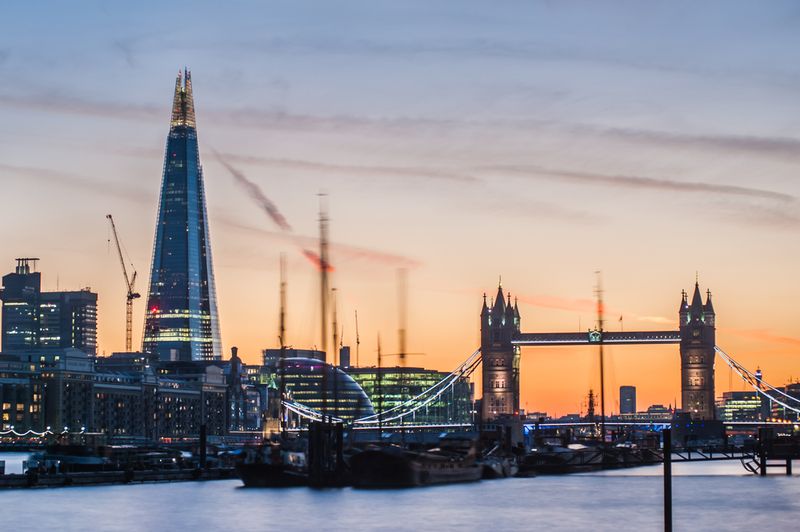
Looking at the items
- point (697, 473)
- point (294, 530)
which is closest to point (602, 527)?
point (294, 530)

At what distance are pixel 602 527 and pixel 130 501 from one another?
109 feet

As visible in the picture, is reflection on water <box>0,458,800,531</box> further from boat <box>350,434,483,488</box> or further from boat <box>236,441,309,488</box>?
boat <box>350,434,483,488</box>

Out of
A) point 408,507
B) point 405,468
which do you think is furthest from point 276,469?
point 408,507

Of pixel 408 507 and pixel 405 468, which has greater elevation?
pixel 405 468

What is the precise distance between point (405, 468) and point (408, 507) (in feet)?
56.8

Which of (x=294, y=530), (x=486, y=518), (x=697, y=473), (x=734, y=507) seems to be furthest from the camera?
(x=697, y=473)

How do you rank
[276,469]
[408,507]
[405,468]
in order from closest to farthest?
[408,507] → [276,469] → [405,468]

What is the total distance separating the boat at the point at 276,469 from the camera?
11738 cm

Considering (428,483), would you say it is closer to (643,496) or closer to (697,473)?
(643,496)

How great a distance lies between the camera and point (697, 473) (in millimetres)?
158125

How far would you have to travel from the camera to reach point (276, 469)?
11888 centimetres

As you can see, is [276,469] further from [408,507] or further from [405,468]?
[408,507]

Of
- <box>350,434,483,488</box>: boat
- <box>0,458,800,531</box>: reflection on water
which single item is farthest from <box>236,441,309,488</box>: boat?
<box>350,434,483,488</box>: boat

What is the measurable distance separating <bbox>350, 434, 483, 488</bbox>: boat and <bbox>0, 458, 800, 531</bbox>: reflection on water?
5.15ft
